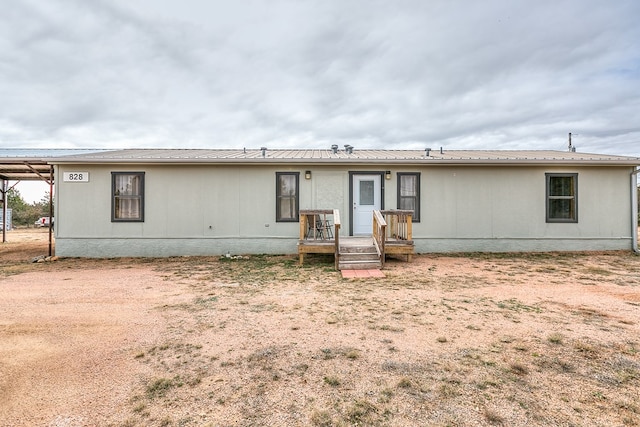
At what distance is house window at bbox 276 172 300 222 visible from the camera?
8.70 metres

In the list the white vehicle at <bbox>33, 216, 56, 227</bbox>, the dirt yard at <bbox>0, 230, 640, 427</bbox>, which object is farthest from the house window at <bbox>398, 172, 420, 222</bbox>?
the white vehicle at <bbox>33, 216, 56, 227</bbox>

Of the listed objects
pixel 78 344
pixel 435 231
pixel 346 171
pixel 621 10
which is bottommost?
pixel 78 344

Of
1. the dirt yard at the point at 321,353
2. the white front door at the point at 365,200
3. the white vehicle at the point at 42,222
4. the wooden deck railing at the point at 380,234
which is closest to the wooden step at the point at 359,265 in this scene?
the wooden deck railing at the point at 380,234

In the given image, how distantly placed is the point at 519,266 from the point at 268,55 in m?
12.7

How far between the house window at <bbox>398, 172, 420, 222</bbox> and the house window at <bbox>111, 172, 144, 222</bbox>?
7.38 metres

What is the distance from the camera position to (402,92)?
708 inches

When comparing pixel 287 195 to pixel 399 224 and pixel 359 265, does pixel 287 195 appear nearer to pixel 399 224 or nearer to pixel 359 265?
pixel 359 265

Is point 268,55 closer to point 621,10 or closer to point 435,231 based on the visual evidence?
point 435,231

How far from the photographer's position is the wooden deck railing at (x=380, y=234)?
6.79 metres

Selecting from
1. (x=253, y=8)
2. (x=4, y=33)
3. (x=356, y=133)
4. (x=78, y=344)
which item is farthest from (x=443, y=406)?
(x=356, y=133)

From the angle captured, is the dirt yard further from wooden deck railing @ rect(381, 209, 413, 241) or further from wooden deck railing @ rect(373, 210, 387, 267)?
wooden deck railing @ rect(381, 209, 413, 241)

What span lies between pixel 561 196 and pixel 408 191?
14.8 ft

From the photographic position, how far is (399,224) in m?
8.11

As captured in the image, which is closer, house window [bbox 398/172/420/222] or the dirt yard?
the dirt yard
